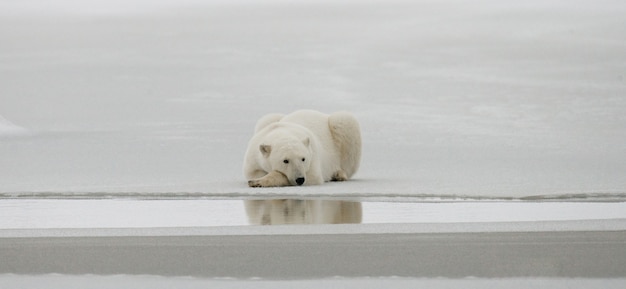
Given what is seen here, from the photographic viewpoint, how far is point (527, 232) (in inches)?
193

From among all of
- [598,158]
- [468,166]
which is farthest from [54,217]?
[598,158]

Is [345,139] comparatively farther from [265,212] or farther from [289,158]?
[265,212]

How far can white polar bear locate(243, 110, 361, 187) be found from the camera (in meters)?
9.37

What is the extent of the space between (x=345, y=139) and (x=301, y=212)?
4.42m

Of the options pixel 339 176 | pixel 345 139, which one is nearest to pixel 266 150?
pixel 339 176

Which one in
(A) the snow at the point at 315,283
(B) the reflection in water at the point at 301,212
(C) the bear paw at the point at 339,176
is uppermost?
(C) the bear paw at the point at 339,176

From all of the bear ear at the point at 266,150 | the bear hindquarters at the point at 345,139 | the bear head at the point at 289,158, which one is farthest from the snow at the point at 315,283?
the bear hindquarters at the point at 345,139

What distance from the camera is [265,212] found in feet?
21.5

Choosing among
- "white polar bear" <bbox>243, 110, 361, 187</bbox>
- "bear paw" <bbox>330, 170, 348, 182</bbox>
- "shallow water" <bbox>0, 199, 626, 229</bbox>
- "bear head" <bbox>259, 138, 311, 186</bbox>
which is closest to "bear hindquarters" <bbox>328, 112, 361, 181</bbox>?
"white polar bear" <bbox>243, 110, 361, 187</bbox>

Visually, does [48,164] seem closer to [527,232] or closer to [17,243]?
[17,243]

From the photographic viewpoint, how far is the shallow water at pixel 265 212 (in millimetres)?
5906

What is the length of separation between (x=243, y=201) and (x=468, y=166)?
4.98m

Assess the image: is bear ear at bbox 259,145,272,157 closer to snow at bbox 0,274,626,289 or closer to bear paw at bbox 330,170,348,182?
bear paw at bbox 330,170,348,182

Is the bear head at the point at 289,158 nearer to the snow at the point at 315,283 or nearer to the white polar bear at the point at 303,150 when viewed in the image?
the white polar bear at the point at 303,150
